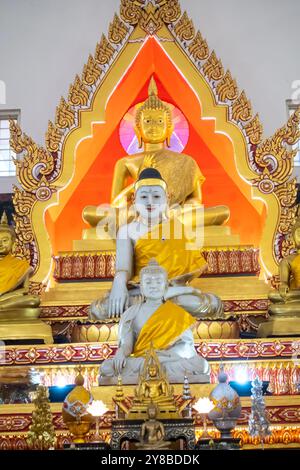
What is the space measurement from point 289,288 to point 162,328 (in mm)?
1258

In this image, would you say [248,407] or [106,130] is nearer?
[248,407]

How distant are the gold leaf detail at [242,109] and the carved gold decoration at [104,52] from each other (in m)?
0.90

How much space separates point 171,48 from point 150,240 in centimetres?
170

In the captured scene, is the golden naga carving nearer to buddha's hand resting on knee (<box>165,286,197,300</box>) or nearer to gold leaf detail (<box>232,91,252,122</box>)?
gold leaf detail (<box>232,91,252,122</box>)

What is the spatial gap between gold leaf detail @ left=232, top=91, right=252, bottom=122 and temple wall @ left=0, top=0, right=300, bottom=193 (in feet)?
2.66

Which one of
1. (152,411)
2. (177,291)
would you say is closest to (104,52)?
(177,291)

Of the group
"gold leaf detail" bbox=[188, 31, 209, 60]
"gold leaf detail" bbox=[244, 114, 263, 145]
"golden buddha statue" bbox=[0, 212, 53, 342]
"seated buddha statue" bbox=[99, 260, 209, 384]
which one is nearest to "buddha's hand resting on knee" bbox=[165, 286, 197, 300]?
"seated buddha statue" bbox=[99, 260, 209, 384]

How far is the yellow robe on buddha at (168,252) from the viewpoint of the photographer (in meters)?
5.30

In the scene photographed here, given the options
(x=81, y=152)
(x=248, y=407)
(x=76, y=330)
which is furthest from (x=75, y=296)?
(x=248, y=407)

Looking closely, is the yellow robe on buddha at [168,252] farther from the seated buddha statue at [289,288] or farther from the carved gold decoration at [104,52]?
the carved gold decoration at [104,52]

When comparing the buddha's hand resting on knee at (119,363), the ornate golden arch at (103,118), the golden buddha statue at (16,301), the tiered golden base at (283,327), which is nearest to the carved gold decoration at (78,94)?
the ornate golden arch at (103,118)

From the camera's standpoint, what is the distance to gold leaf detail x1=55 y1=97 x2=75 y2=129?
20.4 feet

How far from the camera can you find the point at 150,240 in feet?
17.8
